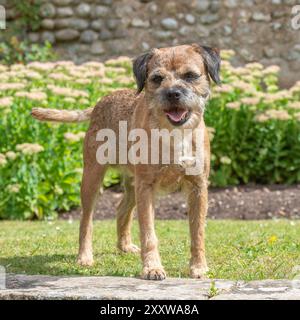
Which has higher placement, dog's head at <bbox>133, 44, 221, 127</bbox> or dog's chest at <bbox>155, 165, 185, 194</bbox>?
dog's head at <bbox>133, 44, 221, 127</bbox>

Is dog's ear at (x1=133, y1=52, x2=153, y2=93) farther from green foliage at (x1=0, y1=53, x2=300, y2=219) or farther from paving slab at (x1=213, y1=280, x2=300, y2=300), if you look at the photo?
green foliage at (x1=0, y1=53, x2=300, y2=219)

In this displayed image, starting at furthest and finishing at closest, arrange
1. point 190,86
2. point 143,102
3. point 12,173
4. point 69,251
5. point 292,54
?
point 292,54 → point 12,173 → point 69,251 → point 143,102 → point 190,86

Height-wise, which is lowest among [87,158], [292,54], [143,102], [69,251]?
[69,251]

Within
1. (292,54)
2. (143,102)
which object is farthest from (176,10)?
(143,102)

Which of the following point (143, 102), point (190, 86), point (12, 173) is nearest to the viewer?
point (190, 86)

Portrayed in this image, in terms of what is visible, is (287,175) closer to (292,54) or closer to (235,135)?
(235,135)

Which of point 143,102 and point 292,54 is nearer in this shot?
point 143,102

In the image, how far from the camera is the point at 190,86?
564cm

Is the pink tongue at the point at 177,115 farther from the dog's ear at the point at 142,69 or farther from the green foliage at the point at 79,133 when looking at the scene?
the green foliage at the point at 79,133

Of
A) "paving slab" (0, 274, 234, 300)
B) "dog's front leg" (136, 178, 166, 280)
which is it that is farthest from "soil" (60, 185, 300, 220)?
"paving slab" (0, 274, 234, 300)

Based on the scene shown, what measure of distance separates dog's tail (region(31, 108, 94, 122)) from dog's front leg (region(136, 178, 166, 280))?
140cm

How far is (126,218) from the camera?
715 centimetres

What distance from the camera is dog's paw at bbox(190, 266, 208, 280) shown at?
5762 millimetres

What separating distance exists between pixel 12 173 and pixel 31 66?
1650mm
